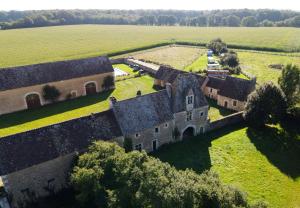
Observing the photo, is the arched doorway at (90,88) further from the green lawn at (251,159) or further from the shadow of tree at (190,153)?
the green lawn at (251,159)

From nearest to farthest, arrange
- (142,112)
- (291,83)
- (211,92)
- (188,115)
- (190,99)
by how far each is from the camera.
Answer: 1. (142,112)
2. (190,99)
3. (188,115)
4. (291,83)
5. (211,92)

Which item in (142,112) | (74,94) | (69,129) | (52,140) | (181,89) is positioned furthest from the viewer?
(74,94)

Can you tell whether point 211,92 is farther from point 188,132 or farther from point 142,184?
point 142,184

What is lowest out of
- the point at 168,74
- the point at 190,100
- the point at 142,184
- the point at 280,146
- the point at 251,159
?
the point at 251,159

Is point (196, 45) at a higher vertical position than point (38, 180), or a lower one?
higher

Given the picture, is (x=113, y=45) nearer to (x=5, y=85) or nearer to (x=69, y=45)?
(x=69, y=45)

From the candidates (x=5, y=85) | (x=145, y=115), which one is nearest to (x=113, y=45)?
(x=5, y=85)

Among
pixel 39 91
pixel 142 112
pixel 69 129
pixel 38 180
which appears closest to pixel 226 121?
pixel 142 112
